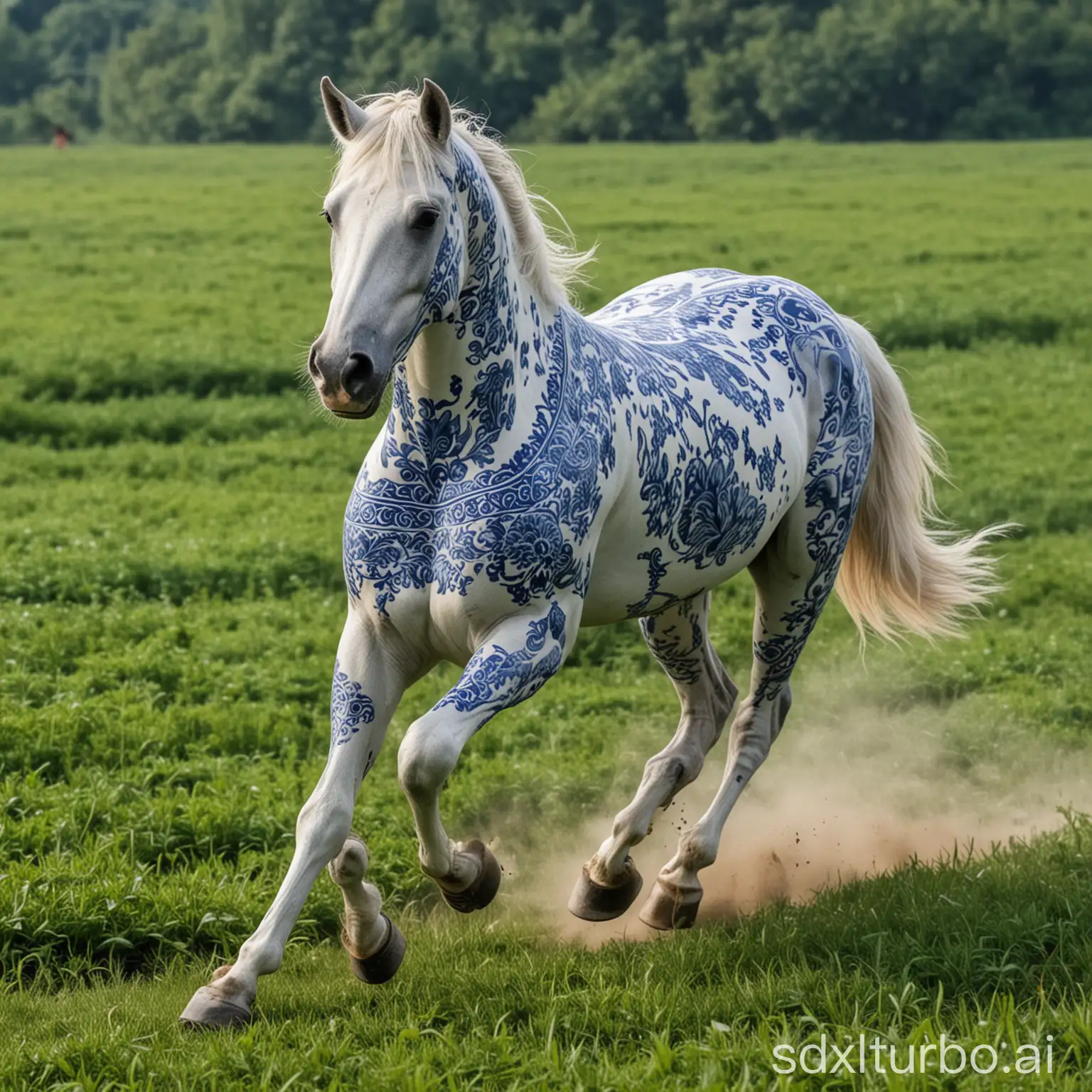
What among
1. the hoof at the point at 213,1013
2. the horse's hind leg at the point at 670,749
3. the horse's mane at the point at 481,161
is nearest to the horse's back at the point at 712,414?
the horse's mane at the point at 481,161

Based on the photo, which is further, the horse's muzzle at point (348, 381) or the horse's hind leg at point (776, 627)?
the horse's hind leg at point (776, 627)

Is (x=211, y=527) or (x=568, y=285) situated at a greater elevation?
(x=568, y=285)

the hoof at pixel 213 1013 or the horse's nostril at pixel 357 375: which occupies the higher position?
the horse's nostril at pixel 357 375

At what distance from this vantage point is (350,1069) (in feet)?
12.5

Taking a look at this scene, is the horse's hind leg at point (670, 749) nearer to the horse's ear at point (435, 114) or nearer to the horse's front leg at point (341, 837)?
the horse's front leg at point (341, 837)

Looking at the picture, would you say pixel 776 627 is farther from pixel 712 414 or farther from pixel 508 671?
pixel 508 671

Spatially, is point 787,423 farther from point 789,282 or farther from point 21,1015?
point 21,1015

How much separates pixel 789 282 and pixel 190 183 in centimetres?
2816

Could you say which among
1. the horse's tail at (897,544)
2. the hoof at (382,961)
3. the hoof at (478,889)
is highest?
the horse's tail at (897,544)

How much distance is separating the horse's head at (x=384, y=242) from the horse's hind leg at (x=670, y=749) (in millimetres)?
1810

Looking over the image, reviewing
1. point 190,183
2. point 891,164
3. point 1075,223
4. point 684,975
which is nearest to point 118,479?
point 684,975

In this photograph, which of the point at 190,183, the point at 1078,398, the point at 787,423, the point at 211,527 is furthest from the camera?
the point at 190,183

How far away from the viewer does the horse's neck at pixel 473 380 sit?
4.10m

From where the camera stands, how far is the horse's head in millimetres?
3631
